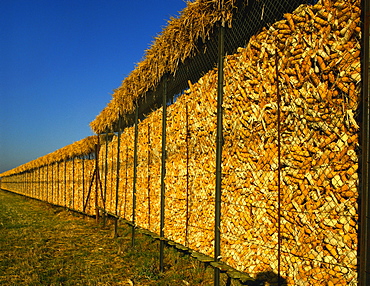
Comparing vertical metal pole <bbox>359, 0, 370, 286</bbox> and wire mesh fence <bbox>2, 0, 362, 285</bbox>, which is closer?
vertical metal pole <bbox>359, 0, 370, 286</bbox>

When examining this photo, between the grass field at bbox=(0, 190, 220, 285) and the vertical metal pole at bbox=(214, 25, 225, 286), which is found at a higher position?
the vertical metal pole at bbox=(214, 25, 225, 286)

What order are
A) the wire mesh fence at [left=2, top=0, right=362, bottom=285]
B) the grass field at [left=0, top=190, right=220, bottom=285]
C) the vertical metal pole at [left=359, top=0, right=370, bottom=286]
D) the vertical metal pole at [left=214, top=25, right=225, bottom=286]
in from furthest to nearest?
1. the grass field at [left=0, top=190, right=220, bottom=285]
2. the vertical metal pole at [left=214, top=25, right=225, bottom=286]
3. the wire mesh fence at [left=2, top=0, right=362, bottom=285]
4. the vertical metal pole at [left=359, top=0, right=370, bottom=286]

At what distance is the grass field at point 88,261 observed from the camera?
531cm

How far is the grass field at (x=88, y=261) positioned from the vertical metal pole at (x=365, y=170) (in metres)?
2.85

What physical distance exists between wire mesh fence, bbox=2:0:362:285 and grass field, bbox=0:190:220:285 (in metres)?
0.73

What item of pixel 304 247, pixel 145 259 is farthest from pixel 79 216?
pixel 304 247

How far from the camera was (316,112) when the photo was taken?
2.89 metres

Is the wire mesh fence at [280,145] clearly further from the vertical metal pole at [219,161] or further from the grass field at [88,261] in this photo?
the grass field at [88,261]

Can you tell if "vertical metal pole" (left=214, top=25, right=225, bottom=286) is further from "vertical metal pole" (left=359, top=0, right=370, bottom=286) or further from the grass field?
"vertical metal pole" (left=359, top=0, right=370, bottom=286)

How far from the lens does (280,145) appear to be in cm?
328

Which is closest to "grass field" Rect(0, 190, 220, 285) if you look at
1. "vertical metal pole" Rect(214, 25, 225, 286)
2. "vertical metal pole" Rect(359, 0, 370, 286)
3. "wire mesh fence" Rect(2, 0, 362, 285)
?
"wire mesh fence" Rect(2, 0, 362, 285)

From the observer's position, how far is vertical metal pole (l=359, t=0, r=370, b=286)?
2350 mm

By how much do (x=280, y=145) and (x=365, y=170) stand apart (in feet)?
3.19

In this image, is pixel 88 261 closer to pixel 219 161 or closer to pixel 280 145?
pixel 219 161
